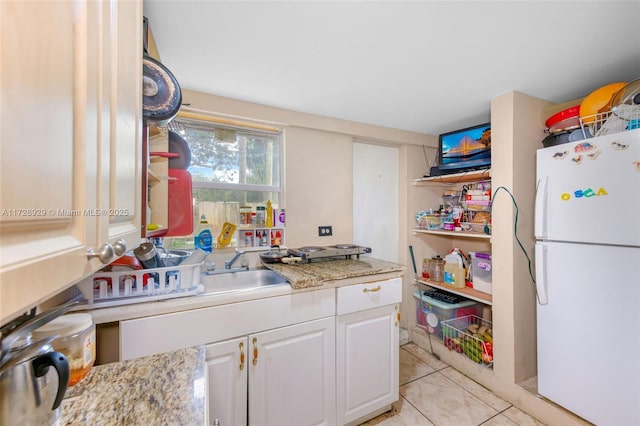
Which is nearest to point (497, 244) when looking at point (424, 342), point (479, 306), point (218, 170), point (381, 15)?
point (479, 306)

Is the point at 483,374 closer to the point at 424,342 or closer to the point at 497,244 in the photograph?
the point at 424,342

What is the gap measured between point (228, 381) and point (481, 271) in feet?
6.71

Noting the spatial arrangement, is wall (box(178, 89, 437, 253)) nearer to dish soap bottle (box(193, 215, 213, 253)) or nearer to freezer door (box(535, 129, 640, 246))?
dish soap bottle (box(193, 215, 213, 253))

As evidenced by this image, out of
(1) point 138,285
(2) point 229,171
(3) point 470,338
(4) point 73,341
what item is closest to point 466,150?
(3) point 470,338

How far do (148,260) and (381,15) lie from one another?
1496 mm

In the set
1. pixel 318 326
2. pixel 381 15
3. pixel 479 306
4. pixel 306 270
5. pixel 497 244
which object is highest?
pixel 381 15

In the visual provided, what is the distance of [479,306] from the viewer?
7.60 feet

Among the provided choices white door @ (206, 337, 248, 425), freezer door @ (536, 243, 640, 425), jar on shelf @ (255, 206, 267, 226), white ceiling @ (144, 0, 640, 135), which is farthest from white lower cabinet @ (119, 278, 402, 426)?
white ceiling @ (144, 0, 640, 135)

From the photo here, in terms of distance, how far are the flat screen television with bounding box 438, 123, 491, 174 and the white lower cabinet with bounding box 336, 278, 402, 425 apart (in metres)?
1.28

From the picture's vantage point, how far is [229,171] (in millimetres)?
1912

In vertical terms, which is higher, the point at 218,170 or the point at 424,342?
the point at 218,170

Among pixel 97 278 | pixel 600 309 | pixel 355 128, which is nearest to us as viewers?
pixel 97 278

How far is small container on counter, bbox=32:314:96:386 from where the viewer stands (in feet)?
2.38

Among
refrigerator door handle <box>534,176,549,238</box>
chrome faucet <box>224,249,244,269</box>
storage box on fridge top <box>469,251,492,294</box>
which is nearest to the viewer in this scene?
refrigerator door handle <box>534,176,549,238</box>
